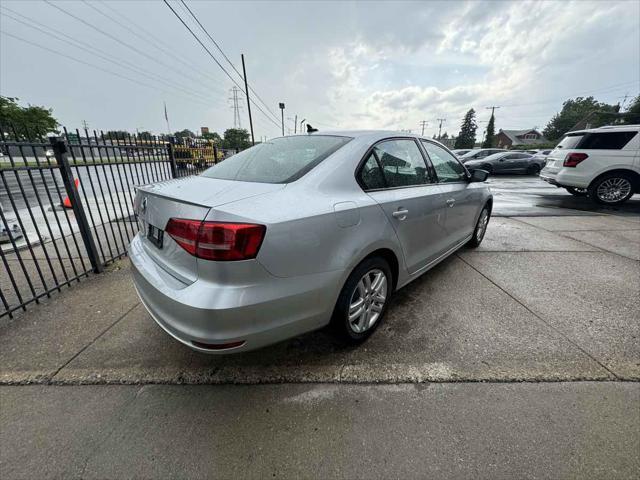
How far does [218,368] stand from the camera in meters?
2.04

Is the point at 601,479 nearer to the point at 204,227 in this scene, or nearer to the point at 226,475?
the point at 226,475

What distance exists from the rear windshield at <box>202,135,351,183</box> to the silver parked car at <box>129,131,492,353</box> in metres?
0.01

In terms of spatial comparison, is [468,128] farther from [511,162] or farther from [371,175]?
[371,175]

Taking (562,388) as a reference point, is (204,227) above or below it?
above

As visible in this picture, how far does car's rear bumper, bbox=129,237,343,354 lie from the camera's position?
1.44 m

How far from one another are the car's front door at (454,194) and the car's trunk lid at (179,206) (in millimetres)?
1986

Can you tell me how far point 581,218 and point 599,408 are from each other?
21.2 ft

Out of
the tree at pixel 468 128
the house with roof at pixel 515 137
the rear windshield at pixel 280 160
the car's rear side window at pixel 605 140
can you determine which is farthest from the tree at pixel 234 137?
the rear windshield at pixel 280 160

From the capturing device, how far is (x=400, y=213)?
7.36ft

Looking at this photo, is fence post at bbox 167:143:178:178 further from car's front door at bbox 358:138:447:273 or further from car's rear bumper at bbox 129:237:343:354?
car's front door at bbox 358:138:447:273

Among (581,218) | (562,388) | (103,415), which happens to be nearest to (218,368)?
(103,415)

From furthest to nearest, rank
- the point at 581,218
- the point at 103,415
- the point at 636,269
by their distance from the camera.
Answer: the point at 581,218 → the point at 636,269 → the point at 103,415

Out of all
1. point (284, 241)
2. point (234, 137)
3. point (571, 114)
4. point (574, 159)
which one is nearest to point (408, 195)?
point (284, 241)

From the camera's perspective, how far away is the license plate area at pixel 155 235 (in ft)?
5.79
